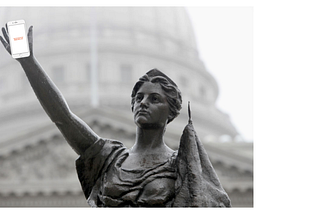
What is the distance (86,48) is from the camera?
44219mm

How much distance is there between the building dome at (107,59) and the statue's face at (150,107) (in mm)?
35062

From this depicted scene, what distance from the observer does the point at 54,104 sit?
3018 mm

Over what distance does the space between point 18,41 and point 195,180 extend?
1.04 metres

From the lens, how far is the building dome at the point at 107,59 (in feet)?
135

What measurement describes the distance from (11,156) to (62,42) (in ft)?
72.8

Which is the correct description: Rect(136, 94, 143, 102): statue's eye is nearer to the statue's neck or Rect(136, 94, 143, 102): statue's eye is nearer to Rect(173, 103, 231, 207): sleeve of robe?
the statue's neck

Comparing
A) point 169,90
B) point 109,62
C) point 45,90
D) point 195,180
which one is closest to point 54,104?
point 45,90

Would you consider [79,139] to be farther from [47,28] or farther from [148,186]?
[47,28]

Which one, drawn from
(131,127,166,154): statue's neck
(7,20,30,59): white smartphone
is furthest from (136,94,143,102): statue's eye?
(7,20,30,59): white smartphone

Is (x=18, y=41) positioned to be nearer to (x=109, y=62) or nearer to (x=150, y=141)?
(x=150, y=141)

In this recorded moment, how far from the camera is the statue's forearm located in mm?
2938

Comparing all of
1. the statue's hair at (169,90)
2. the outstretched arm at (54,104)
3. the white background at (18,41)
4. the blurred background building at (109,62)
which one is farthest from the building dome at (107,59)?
the white background at (18,41)

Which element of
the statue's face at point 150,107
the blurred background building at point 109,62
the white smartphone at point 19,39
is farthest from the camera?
the blurred background building at point 109,62

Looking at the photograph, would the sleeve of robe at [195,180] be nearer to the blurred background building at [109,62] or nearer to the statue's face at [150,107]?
the statue's face at [150,107]
